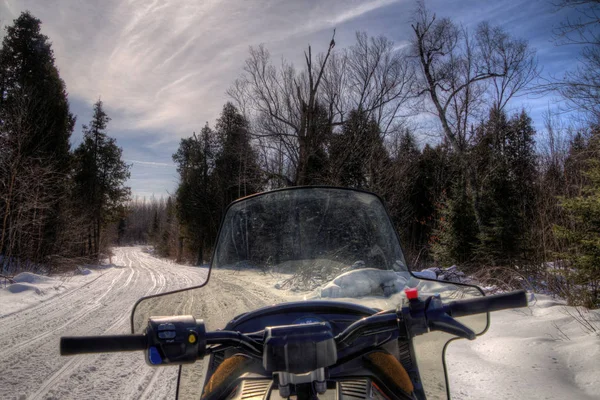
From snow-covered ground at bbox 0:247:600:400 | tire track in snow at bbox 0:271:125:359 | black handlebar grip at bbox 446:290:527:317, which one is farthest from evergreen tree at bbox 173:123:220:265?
black handlebar grip at bbox 446:290:527:317

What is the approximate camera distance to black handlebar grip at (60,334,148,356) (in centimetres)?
107

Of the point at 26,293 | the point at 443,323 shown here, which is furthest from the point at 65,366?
the point at 26,293

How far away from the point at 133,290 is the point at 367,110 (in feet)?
44.5

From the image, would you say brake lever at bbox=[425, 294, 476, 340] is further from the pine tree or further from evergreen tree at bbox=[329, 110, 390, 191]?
the pine tree

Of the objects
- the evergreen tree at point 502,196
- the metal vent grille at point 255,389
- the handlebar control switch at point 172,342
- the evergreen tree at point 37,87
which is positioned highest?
the evergreen tree at point 37,87

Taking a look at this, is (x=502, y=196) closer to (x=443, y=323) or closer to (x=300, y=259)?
(x=300, y=259)

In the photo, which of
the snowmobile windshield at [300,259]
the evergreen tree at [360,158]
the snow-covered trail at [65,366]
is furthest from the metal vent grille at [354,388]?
the evergreen tree at [360,158]

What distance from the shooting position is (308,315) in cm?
154

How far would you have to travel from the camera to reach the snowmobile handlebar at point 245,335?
1.08m

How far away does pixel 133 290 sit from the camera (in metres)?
10.3

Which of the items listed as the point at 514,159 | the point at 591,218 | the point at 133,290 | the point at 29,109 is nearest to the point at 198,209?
the point at 29,109

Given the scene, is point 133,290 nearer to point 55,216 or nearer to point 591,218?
point 55,216

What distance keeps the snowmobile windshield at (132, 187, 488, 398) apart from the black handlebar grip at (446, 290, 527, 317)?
0.52 metres

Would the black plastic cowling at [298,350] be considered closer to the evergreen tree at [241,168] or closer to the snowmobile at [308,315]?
the snowmobile at [308,315]
